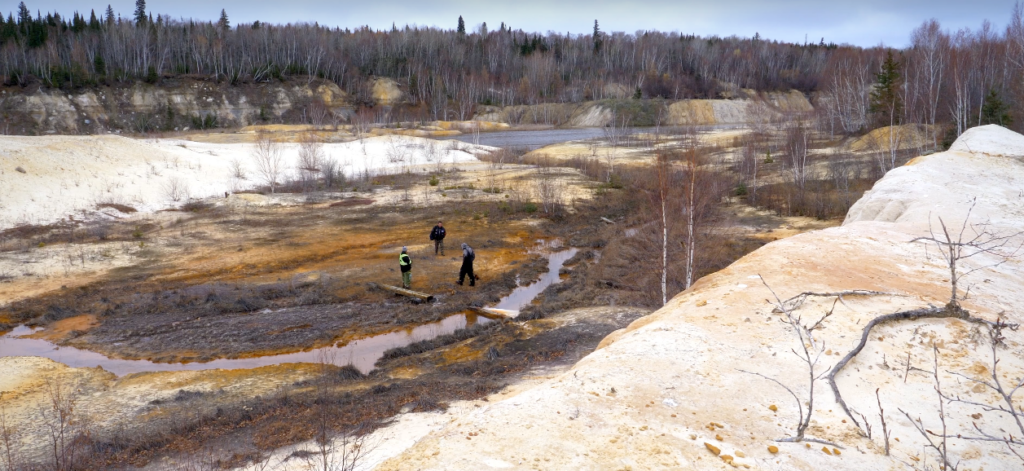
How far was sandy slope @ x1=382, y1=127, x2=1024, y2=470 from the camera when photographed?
5.99 m

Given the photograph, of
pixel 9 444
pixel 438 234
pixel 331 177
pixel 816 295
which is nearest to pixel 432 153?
pixel 331 177

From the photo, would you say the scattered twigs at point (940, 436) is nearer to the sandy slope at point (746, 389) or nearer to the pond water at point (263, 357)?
the sandy slope at point (746, 389)

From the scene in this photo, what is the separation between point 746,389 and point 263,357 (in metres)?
11.8

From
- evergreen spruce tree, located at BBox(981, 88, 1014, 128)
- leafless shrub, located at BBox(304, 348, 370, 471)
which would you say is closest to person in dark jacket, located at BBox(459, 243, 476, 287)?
leafless shrub, located at BBox(304, 348, 370, 471)

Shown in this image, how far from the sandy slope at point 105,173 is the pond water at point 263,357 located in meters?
15.1

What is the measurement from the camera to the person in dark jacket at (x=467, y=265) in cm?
2030

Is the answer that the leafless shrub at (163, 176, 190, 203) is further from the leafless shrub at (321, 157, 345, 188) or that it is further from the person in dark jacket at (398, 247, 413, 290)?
the person in dark jacket at (398, 247, 413, 290)

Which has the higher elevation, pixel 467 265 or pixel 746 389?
pixel 746 389

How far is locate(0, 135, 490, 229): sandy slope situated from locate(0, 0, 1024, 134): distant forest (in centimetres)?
4622

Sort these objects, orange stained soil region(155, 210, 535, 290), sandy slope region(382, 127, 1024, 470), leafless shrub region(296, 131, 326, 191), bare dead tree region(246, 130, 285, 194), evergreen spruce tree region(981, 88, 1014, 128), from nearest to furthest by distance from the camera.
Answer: sandy slope region(382, 127, 1024, 470) < orange stained soil region(155, 210, 535, 290) < evergreen spruce tree region(981, 88, 1014, 128) < bare dead tree region(246, 130, 285, 194) < leafless shrub region(296, 131, 326, 191)

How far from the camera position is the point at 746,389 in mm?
7207

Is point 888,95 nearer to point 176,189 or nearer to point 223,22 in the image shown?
point 176,189

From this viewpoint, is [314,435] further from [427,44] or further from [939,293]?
[427,44]

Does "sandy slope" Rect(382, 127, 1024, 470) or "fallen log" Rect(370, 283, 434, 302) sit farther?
"fallen log" Rect(370, 283, 434, 302)
